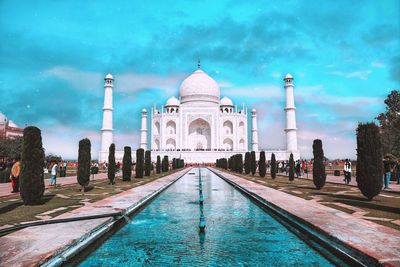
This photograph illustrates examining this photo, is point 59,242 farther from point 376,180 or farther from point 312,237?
point 376,180

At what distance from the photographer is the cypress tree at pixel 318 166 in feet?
40.5

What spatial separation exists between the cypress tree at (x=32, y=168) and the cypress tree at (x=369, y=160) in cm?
809

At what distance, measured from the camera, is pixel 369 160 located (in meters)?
9.14

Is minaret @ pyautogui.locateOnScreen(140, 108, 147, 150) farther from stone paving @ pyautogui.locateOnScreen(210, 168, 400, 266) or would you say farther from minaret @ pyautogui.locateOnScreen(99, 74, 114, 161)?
stone paving @ pyautogui.locateOnScreen(210, 168, 400, 266)

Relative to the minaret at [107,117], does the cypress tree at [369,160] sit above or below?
below

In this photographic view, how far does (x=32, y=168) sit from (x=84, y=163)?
10.8ft

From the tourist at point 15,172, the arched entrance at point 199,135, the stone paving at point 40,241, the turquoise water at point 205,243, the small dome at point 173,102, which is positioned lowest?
the turquoise water at point 205,243

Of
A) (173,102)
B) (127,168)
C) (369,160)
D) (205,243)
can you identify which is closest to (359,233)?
(205,243)

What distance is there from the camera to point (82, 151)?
11945 mm

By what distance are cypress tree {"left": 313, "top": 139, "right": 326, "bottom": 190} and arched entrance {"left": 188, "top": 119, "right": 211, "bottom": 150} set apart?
147 ft

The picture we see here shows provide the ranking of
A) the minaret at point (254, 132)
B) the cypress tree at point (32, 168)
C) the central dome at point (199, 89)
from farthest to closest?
1. the central dome at point (199, 89)
2. the minaret at point (254, 132)
3. the cypress tree at point (32, 168)

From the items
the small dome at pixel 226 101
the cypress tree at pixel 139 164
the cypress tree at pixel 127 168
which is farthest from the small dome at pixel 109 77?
the cypress tree at pixel 127 168

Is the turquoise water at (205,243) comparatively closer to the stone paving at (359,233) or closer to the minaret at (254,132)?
the stone paving at (359,233)

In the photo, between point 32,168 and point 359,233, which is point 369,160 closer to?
point 359,233
